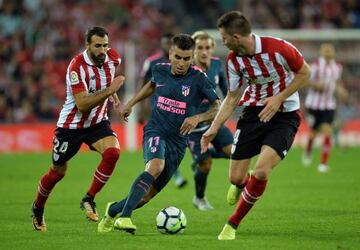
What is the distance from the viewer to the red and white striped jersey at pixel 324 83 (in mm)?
18344

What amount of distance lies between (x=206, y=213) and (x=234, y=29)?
3381 millimetres

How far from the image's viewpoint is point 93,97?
909cm

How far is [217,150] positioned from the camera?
1169 cm

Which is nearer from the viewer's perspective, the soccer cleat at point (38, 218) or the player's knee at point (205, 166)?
the soccer cleat at point (38, 218)

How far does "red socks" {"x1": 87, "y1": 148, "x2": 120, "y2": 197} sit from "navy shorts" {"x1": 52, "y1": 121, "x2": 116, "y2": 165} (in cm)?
22

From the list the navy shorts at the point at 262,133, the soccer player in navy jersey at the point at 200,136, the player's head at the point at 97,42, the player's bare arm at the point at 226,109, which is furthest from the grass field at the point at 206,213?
the player's head at the point at 97,42

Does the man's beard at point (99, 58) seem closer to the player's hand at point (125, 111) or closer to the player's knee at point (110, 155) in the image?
the player's hand at point (125, 111)

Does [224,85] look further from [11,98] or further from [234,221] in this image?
[11,98]

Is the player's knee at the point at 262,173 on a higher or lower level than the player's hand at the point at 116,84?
lower

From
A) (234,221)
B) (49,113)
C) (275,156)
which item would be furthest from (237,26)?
(49,113)

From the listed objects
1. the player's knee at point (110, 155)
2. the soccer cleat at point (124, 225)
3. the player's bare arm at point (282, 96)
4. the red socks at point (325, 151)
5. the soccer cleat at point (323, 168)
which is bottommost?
the soccer cleat at point (323, 168)

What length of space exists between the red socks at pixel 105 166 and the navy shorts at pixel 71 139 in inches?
8.5

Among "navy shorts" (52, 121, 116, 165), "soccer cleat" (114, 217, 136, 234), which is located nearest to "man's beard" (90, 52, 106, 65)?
"navy shorts" (52, 121, 116, 165)

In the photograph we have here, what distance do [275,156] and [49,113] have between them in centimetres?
1461
